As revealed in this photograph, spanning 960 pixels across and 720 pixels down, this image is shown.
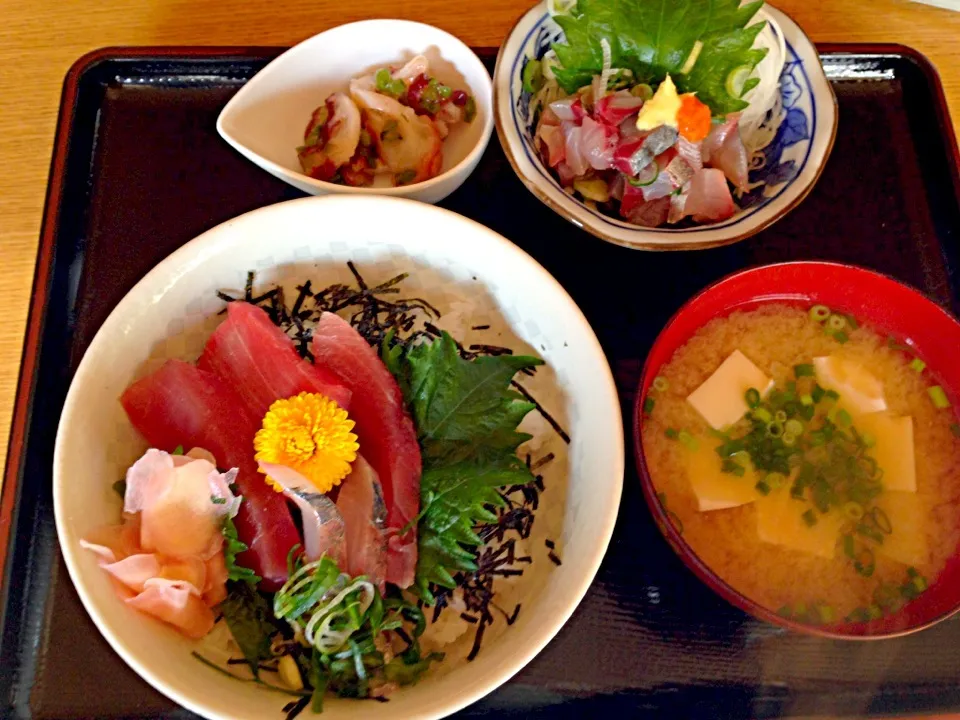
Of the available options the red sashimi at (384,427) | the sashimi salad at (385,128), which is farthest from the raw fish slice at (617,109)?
the red sashimi at (384,427)

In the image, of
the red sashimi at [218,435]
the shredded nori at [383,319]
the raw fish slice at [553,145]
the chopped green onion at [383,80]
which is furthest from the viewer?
the chopped green onion at [383,80]

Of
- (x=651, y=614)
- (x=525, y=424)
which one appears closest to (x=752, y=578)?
(x=651, y=614)

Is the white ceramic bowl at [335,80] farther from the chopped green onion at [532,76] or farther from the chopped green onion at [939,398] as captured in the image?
the chopped green onion at [939,398]

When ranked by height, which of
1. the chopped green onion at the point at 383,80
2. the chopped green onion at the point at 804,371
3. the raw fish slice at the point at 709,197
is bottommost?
the chopped green onion at the point at 804,371

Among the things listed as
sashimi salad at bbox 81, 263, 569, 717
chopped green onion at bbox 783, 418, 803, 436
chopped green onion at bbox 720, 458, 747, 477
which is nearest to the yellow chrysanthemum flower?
sashimi salad at bbox 81, 263, 569, 717

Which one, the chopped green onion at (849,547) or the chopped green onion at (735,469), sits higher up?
the chopped green onion at (735,469)

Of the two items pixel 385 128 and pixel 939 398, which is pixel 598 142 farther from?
pixel 939 398

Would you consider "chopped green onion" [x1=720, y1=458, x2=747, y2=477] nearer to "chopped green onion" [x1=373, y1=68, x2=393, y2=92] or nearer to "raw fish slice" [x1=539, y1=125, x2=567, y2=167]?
"raw fish slice" [x1=539, y1=125, x2=567, y2=167]
